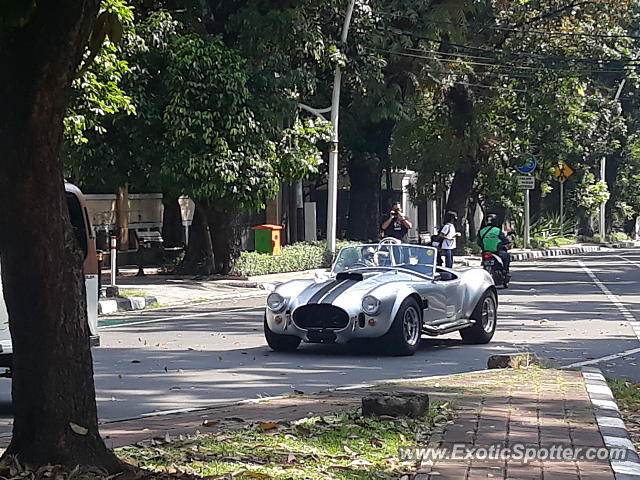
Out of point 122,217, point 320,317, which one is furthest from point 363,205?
point 320,317

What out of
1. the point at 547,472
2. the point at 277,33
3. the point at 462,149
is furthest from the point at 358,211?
the point at 547,472

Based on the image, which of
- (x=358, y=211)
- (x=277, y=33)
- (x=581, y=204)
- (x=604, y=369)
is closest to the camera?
(x=604, y=369)

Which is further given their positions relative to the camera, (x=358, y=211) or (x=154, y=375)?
(x=358, y=211)

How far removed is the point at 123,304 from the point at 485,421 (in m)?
15.0

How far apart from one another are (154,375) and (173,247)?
25.0 m

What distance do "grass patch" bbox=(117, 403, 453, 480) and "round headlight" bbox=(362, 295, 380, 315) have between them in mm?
5470

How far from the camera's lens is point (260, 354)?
15.1 meters

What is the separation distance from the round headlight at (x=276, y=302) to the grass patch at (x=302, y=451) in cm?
594

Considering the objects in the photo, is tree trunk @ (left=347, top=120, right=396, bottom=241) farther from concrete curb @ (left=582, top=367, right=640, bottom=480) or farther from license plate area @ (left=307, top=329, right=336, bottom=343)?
concrete curb @ (left=582, top=367, right=640, bottom=480)

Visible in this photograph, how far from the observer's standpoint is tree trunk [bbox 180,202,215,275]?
3022 centimetres

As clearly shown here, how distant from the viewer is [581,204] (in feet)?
200

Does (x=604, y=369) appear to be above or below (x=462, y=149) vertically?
below

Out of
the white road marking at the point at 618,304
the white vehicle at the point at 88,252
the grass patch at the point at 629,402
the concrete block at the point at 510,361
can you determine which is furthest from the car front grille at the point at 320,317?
the white road marking at the point at 618,304

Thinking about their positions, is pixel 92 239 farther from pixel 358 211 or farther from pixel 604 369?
pixel 358 211
